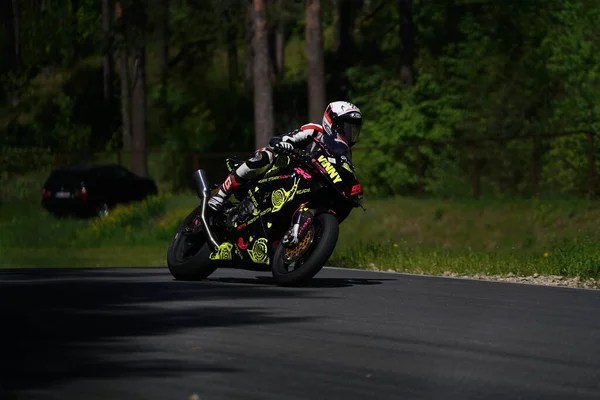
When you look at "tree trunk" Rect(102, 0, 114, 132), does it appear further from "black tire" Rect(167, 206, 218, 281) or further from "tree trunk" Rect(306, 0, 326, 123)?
"black tire" Rect(167, 206, 218, 281)

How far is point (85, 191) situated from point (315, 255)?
2800 cm

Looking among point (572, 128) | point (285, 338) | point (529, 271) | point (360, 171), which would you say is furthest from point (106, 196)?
point (285, 338)

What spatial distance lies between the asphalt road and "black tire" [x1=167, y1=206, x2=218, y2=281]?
0.45 m

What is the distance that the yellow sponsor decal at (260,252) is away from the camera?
16016 millimetres

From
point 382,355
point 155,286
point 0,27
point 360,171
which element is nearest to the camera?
point 382,355

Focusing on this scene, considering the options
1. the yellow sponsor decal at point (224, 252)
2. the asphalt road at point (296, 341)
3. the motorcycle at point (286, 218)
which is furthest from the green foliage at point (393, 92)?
the asphalt road at point (296, 341)

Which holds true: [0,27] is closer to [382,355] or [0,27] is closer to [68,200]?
[68,200]

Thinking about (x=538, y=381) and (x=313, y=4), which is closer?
(x=538, y=381)

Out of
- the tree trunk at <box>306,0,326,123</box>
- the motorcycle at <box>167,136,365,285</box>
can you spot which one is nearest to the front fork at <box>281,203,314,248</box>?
the motorcycle at <box>167,136,365,285</box>

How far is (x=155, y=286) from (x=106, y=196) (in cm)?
2776

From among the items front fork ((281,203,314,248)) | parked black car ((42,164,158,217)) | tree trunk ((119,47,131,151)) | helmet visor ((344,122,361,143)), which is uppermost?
helmet visor ((344,122,361,143))

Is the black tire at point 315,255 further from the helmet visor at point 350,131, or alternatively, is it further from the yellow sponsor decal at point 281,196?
the helmet visor at point 350,131

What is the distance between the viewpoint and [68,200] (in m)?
42.6

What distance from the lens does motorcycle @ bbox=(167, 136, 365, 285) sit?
15.4m
